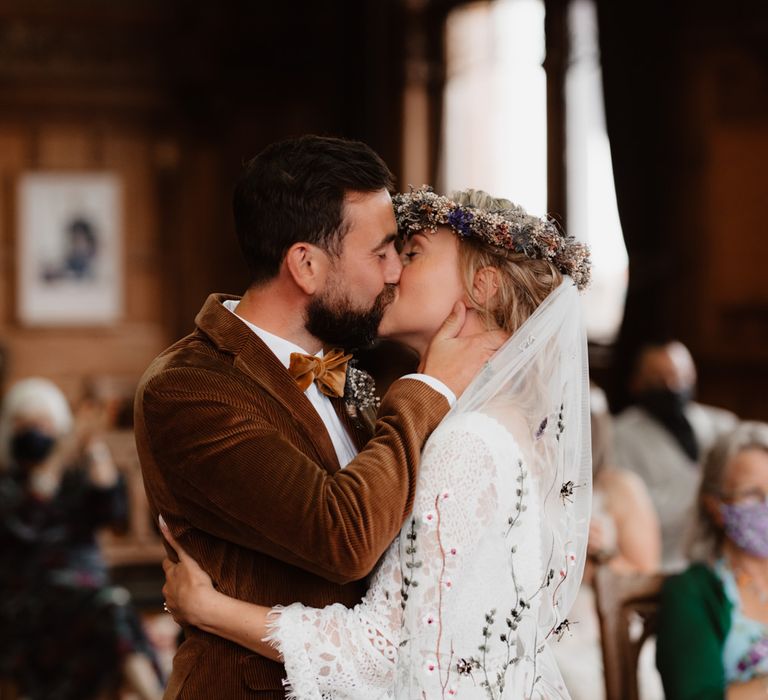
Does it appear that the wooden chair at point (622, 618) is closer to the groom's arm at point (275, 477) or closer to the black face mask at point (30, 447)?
the groom's arm at point (275, 477)

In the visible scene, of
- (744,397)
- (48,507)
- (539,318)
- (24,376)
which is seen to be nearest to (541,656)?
(539,318)

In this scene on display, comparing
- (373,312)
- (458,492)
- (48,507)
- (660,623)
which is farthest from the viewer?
(48,507)

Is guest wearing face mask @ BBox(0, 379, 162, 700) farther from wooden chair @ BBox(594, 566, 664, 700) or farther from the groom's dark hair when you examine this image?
the groom's dark hair

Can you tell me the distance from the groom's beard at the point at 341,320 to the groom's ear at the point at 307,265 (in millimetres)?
34

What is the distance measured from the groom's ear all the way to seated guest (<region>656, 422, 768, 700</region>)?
1380mm

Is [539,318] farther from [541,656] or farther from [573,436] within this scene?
[541,656]

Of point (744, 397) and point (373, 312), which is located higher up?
point (373, 312)

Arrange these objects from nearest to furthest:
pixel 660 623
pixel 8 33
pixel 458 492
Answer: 1. pixel 458 492
2. pixel 660 623
3. pixel 8 33

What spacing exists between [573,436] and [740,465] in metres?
1.00

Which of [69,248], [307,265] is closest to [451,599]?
[307,265]

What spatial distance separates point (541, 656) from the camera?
2.19m

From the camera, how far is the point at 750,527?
291 cm

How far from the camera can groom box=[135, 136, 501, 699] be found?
1.83m

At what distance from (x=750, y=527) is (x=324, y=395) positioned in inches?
51.6
